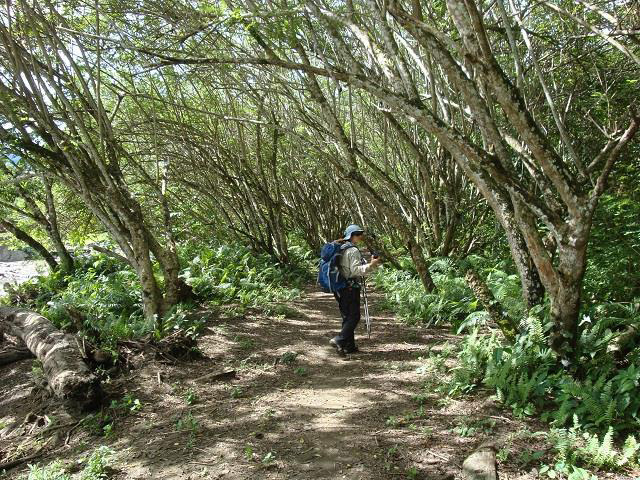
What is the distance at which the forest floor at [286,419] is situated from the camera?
3.53 metres

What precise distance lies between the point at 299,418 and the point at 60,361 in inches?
118

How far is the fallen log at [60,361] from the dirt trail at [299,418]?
33 centimetres

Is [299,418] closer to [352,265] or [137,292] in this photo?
[352,265]

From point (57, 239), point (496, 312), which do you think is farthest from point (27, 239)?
point (496, 312)

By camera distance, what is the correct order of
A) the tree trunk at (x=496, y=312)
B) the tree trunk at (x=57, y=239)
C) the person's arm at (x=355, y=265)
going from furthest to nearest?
the tree trunk at (x=57, y=239) < the person's arm at (x=355, y=265) < the tree trunk at (x=496, y=312)

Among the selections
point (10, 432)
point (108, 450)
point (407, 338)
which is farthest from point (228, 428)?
point (407, 338)

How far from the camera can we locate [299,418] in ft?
14.3

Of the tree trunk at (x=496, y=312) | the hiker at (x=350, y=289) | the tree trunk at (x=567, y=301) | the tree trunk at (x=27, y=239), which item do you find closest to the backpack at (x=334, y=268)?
the hiker at (x=350, y=289)

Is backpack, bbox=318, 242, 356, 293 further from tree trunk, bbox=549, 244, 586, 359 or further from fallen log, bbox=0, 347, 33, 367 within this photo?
fallen log, bbox=0, 347, 33, 367

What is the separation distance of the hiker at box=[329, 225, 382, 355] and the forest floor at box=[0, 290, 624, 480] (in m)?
0.22

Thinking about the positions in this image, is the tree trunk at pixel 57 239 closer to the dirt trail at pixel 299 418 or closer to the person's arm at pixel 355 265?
the dirt trail at pixel 299 418

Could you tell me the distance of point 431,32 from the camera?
12.8 feet

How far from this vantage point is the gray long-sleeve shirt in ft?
19.1

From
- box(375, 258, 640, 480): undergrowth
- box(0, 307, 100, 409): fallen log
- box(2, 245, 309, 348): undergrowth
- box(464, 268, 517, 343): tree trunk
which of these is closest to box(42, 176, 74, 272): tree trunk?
box(2, 245, 309, 348): undergrowth
